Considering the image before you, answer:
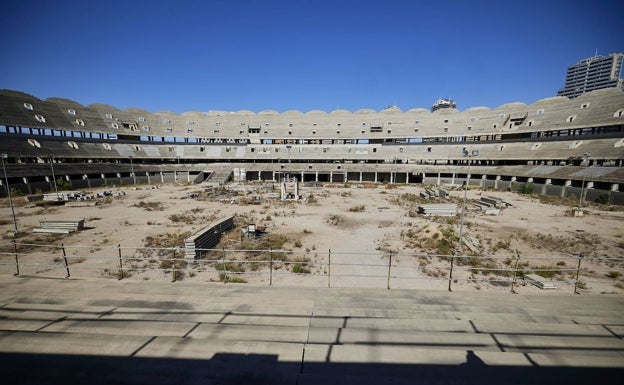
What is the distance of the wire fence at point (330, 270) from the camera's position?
10320 mm

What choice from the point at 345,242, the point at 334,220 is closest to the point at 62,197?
the point at 334,220

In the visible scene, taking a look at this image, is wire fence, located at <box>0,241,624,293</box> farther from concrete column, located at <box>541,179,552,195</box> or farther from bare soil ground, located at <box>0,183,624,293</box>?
concrete column, located at <box>541,179,552,195</box>

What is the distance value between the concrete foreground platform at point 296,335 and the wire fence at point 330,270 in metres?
2.19

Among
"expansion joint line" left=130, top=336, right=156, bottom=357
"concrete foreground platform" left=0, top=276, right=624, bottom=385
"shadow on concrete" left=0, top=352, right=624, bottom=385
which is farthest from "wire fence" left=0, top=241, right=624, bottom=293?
"shadow on concrete" left=0, top=352, right=624, bottom=385

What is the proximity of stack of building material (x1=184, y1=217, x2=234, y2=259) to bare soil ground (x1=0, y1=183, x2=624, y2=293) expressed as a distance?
1.87 ft

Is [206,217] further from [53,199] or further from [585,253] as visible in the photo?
[585,253]

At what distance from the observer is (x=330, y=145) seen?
60.8 meters

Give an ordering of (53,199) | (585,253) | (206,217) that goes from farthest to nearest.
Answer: (53,199) < (206,217) < (585,253)

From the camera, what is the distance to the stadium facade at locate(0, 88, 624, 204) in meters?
37.6

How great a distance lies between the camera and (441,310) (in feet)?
21.3

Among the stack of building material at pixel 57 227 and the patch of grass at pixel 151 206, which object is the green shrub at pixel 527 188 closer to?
the patch of grass at pixel 151 206

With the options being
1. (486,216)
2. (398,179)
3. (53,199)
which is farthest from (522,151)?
(53,199)

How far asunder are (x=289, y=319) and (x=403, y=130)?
6151 cm

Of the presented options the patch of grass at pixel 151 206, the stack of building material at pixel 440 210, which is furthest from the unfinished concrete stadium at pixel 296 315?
the stack of building material at pixel 440 210
